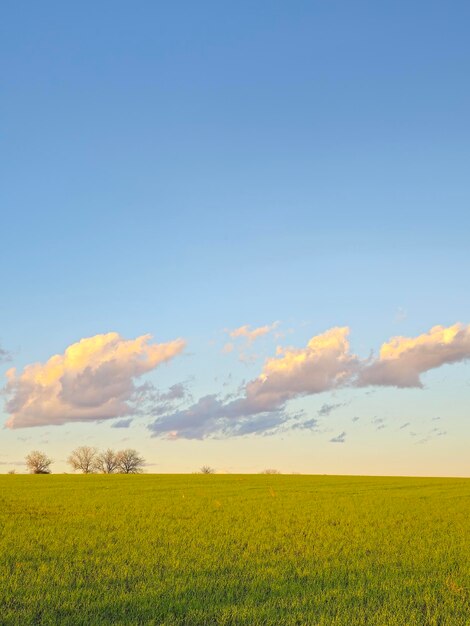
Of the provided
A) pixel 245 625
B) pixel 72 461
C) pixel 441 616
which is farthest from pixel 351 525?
pixel 72 461

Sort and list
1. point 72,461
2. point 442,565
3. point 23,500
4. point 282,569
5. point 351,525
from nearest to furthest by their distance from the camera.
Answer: point 282,569
point 442,565
point 351,525
point 23,500
point 72,461

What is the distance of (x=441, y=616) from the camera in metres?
9.03

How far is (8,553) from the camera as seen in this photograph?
13.3 meters

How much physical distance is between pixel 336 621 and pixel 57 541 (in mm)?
8864

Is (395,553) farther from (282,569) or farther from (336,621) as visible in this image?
(336,621)

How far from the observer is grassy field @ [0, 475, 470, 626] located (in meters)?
8.86

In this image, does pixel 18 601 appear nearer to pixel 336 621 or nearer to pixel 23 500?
pixel 336 621

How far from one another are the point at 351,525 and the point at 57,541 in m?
9.04

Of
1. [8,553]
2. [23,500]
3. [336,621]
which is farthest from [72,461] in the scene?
[336,621]

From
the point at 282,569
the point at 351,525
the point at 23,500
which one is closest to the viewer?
the point at 282,569

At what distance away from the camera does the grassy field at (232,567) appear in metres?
8.86

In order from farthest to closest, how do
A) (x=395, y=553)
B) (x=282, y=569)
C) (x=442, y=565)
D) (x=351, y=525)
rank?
(x=351, y=525)
(x=395, y=553)
(x=442, y=565)
(x=282, y=569)

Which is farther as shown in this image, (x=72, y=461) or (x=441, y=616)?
(x=72, y=461)

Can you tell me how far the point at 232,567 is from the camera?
12.0 meters
